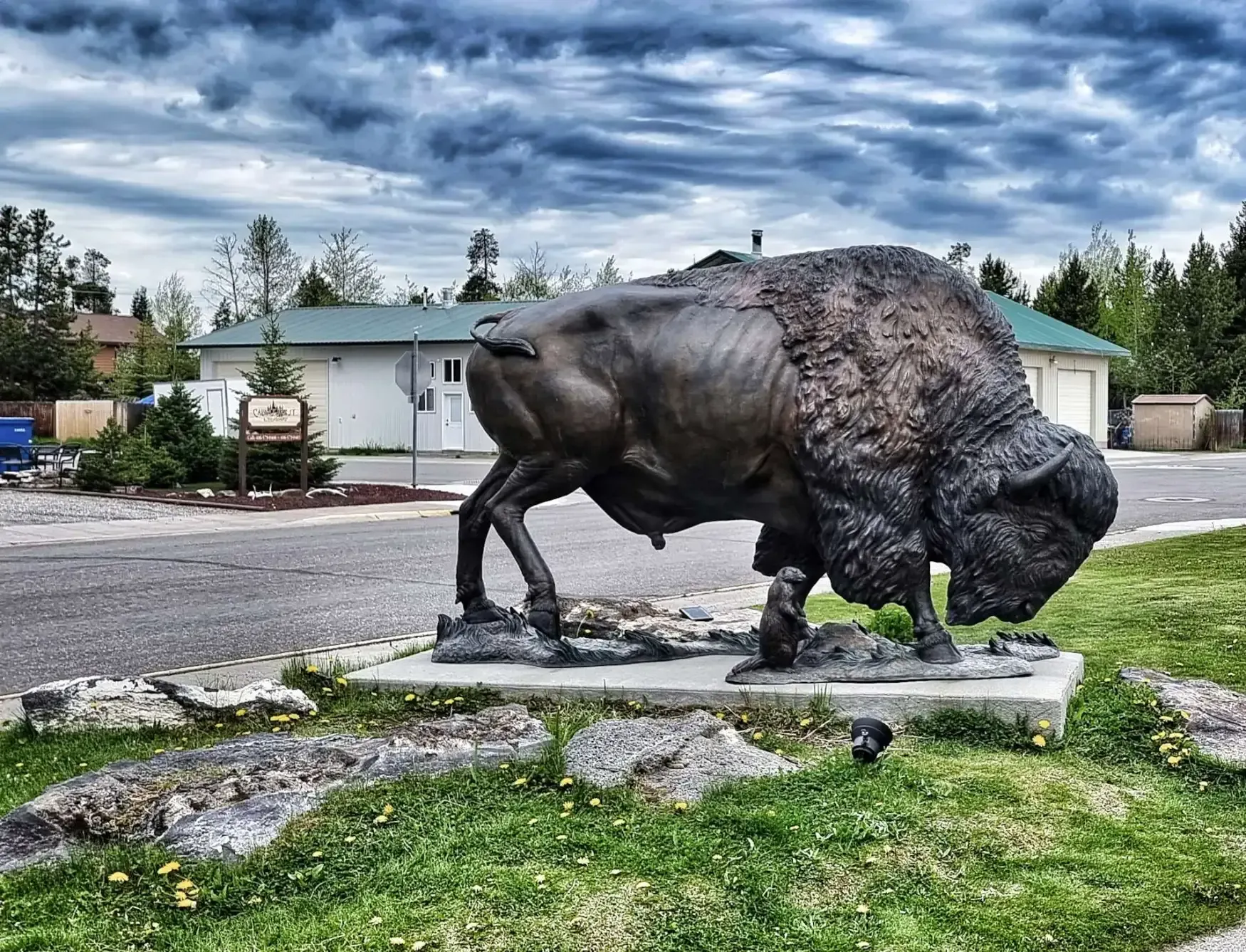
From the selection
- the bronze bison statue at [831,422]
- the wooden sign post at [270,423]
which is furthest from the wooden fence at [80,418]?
the bronze bison statue at [831,422]

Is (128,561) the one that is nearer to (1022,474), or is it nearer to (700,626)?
(700,626)

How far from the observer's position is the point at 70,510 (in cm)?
2064

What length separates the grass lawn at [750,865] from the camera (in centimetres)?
353

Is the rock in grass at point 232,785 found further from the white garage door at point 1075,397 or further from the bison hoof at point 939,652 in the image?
the white garage door at point 1075,397

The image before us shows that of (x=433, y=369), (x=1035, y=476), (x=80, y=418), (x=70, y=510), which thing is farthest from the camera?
(x=80, y=418)

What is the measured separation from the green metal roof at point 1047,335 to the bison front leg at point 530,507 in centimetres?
3297

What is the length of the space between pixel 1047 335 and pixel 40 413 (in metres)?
35.2

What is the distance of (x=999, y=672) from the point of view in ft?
19.0

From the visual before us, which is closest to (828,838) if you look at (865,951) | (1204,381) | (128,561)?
(865,951)

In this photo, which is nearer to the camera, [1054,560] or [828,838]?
[828,838]

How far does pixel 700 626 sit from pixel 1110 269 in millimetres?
76112

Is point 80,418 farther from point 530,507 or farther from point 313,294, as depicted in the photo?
point 530,507

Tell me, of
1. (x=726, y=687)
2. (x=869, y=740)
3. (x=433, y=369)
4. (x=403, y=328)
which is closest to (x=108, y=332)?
(x=403, y=328)

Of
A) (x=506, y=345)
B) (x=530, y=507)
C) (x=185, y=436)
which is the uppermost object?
(x=506, y=345)
